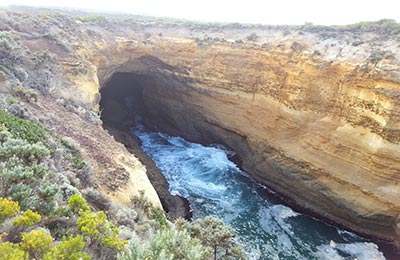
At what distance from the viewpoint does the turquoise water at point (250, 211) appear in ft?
60.7

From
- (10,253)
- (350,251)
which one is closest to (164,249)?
(10,253)

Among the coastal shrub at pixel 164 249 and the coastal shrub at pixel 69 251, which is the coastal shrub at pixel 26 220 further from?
the coastal shrub at pixel 164 249

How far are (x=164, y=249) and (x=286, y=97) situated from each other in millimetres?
18296

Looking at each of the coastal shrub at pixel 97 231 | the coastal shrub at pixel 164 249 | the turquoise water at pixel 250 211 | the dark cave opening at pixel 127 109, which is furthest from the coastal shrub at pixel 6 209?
the dark cave opening at pixel 127 109

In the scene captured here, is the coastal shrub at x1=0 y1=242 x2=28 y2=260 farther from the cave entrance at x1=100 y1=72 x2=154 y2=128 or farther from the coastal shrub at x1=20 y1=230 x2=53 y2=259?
the cave entrance at x1=100 y1=72 x2=154 y2=128

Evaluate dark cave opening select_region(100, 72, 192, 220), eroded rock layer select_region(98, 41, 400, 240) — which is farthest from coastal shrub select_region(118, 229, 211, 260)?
dark cave opening select_region(100, 72, 192, 220)

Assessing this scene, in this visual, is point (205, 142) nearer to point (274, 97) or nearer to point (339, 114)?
point (274, 97)

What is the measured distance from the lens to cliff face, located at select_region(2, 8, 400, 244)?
19219 mm

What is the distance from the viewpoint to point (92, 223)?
24.0 ft

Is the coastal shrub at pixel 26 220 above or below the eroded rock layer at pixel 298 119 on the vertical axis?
above

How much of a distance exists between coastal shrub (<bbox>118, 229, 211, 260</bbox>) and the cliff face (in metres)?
9.28

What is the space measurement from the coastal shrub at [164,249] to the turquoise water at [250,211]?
1087cm

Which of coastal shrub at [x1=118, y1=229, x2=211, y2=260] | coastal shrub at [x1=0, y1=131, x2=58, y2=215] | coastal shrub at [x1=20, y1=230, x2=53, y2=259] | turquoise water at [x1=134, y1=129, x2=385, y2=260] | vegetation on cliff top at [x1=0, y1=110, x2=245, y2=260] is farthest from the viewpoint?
turquoise water at [x1=134, y1=129, x2=385, y2=260]

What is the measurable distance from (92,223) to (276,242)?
1369 centimetres
